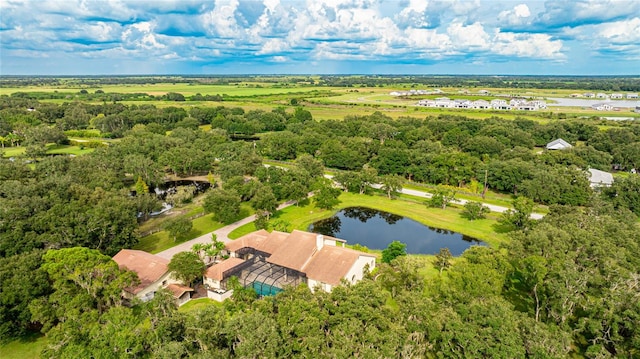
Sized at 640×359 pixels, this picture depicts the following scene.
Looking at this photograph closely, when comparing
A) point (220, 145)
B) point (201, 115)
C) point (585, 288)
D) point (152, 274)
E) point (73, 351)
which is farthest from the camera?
point (201, 115)

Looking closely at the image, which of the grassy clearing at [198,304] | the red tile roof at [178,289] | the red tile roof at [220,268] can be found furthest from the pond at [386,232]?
the red tile roof at [178,289]

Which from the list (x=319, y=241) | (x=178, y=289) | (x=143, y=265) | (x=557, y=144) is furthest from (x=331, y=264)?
(x=557, y=144)

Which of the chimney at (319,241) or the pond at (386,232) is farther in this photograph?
the pond at (386,232)

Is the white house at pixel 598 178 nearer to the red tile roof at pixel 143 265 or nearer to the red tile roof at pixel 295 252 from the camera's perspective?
the red tile roof at pixel 295 252

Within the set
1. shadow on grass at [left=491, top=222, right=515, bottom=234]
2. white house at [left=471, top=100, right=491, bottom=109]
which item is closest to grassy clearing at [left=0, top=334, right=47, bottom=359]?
shadow on grass at [left=491, top=222, right=515, bottom=234]

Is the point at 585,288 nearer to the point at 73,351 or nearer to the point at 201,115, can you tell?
the point at 73,351

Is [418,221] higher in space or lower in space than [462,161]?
lower

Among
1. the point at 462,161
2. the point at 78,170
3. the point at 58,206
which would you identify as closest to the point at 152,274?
the point at 58,206

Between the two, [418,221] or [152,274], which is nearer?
[152,274]
